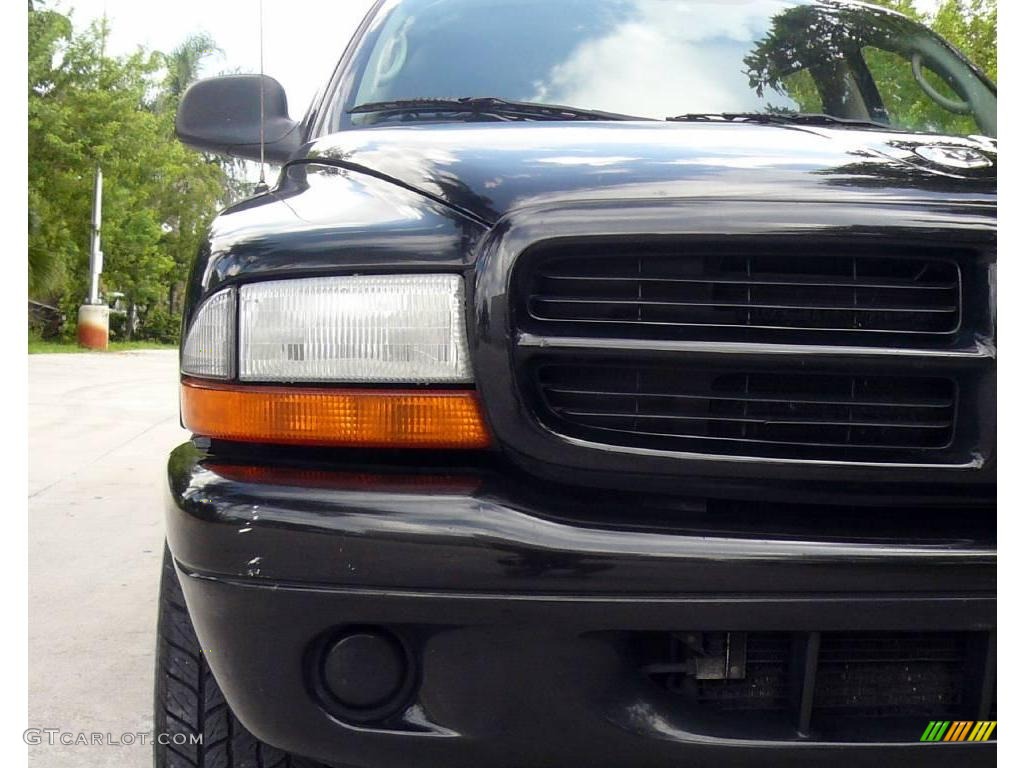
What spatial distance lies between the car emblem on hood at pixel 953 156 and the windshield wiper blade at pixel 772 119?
16.9 inches

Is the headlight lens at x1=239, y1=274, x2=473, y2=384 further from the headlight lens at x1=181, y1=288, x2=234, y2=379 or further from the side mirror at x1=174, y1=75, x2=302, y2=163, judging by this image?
the side mirror at x1=174, y1=75, x2=302, y2=163

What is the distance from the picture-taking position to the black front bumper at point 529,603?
1.36m

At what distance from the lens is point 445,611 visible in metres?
1.37

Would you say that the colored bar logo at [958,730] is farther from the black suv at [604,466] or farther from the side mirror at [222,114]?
the side mirror at [222,114]

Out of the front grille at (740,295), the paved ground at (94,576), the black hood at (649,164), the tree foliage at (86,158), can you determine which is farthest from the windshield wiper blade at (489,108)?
the tree foliage at (86,158)

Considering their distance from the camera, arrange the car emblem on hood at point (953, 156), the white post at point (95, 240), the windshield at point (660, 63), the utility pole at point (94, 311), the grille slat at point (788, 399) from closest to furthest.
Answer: the grille slat at point (788, 399)
the car emblem on hood at point (953, 156)
the windshield at point (660, 63)
the white post at point (95, 240)
the utility pole at point (94, 311)

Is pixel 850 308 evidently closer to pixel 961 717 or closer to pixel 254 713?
pixel 961 717

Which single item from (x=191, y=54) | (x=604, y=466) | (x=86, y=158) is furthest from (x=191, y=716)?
(x=191, y=54)

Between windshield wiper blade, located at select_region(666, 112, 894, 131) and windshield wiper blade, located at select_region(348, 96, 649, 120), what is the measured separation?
0.14 metres

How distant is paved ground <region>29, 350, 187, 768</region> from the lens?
2.67m

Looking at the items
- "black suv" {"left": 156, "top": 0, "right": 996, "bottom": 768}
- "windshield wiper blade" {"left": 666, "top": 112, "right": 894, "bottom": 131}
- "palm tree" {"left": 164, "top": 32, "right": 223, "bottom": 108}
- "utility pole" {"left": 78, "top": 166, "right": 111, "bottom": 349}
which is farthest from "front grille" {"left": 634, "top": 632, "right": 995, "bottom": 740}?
"palm tree" {"left": 164, "top": 32, "right": 223, "bottom": 108}

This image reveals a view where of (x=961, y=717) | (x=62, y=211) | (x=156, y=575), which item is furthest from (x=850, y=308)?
(x=62, y=211)

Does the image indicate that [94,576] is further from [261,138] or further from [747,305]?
[747,305]

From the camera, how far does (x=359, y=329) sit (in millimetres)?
1520
